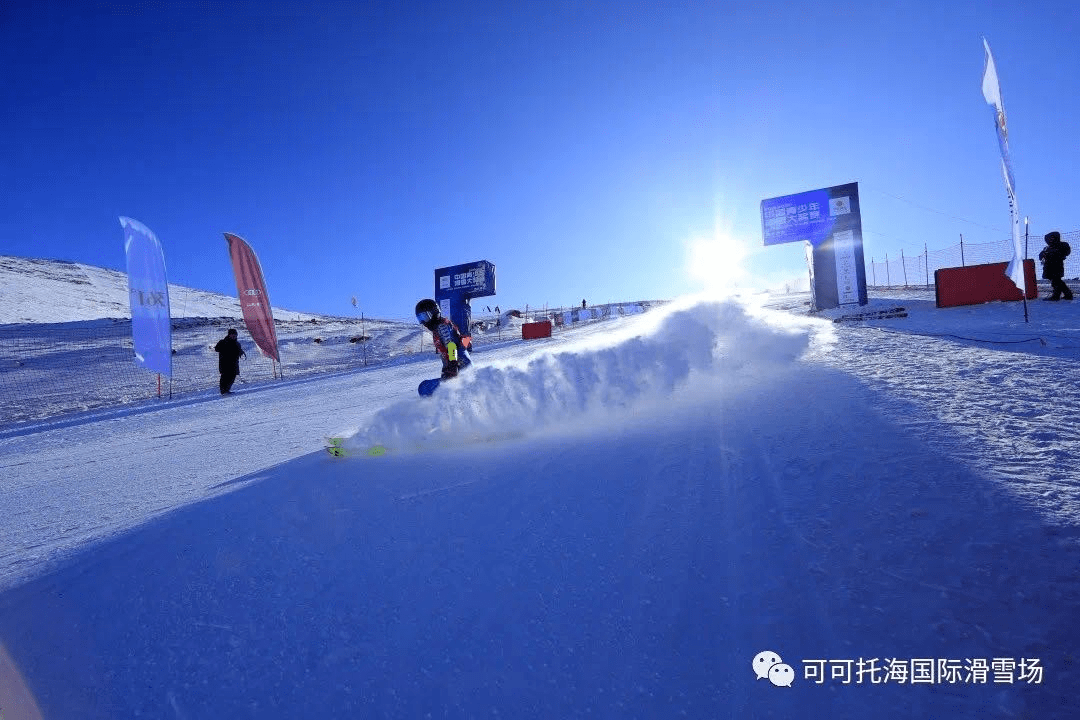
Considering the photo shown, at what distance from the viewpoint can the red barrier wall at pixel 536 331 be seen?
25.9 meters

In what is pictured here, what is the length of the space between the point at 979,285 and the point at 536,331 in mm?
18221

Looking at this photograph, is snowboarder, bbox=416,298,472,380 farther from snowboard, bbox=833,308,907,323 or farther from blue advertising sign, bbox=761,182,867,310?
blue advertising sign, bbox=761,182,867,310

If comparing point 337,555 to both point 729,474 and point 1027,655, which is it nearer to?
point 729,474

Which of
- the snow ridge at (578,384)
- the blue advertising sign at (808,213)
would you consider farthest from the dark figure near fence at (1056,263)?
the snow ridge at (578,384)

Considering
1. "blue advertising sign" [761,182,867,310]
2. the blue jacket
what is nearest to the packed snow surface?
the blue jacket

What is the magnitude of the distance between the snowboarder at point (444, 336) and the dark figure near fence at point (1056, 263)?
49.5 ft

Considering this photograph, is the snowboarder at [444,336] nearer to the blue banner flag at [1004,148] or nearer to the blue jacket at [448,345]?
the blue jacket at [448,345]

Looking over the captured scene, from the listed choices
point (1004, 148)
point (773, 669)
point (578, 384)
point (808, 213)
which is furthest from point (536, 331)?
point (773, 669)

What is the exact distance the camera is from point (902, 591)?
1545 millimetres

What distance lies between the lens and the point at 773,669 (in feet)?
4.42

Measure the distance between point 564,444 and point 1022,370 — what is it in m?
4.24

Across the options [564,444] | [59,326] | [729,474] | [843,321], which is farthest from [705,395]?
[59,326]

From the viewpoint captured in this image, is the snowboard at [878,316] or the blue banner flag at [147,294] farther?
the snowboard at [878,316]

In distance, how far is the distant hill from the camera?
157 feet
